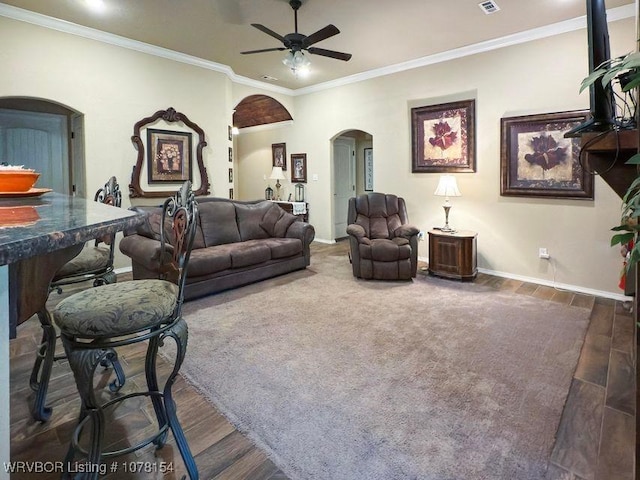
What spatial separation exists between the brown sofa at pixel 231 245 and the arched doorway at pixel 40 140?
87.6 inches

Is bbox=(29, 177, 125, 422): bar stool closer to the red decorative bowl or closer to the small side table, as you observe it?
the red decorative bowl

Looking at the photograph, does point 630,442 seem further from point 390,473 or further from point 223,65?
point 223,65

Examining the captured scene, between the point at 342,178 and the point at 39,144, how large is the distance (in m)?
5.12

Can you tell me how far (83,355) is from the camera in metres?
1.25

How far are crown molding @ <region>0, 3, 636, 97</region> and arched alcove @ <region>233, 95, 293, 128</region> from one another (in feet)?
2.05

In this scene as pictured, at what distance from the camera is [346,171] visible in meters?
7.55

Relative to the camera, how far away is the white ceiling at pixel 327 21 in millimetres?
3584

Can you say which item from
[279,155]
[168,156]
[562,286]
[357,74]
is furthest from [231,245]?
[562,286]

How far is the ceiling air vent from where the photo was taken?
352 cm

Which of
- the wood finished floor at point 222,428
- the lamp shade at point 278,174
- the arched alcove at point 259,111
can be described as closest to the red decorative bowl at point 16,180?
the wood finished floor at point 222,428

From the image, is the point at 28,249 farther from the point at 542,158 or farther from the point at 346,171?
the point at 346,171

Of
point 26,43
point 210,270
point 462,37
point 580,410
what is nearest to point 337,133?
point 462,37

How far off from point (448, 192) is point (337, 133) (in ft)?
8.57

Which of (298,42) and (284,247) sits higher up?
(298,42)
